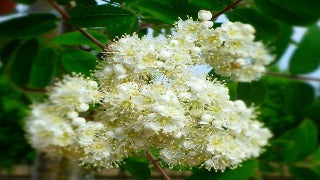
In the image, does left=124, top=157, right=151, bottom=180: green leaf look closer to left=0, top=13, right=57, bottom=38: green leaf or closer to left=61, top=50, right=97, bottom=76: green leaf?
left=61, top=50, right=97, bottom=76: green leaf

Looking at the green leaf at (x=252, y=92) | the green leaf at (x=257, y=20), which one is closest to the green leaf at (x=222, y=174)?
the green leaf at (x=252, y=92)

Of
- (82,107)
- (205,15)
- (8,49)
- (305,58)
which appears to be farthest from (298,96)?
(8,49)

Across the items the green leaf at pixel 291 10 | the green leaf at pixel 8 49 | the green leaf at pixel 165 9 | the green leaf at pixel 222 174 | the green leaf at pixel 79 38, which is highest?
the green leaf at pixel 291 10

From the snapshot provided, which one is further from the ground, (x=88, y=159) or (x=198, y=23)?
(x=198, y=23)

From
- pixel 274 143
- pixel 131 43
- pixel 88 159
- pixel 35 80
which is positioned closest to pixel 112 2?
pixel 131 43

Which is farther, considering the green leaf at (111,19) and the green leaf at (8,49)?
the green leaf at (8,49)

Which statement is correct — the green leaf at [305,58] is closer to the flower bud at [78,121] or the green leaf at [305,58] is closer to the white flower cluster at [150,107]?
the white flower cluster at [150,107]

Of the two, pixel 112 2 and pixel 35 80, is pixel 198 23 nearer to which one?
pixel 112 2
